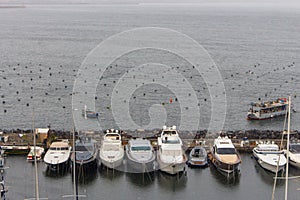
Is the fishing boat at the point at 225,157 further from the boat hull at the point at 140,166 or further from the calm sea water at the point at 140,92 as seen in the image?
the boat hull at the point at 140,166

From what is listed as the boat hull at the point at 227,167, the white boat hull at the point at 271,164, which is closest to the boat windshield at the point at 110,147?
the boat hull at the point at 227,167

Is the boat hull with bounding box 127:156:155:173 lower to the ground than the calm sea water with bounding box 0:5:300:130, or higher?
lower

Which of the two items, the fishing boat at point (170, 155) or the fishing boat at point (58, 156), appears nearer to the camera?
the fishing boat at point (170, 155)

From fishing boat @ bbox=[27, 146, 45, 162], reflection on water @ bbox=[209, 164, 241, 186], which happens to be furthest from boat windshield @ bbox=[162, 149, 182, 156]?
fishing boat @ bbox=[27, 146, 45, 162]

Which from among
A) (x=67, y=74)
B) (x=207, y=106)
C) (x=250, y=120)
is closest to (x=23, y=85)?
(x=67, y=74)

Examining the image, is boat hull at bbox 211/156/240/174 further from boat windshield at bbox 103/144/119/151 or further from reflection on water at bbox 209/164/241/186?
boat windshield at bbox 103/144/119/151

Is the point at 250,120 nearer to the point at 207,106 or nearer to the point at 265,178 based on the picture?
the point at 207,106
